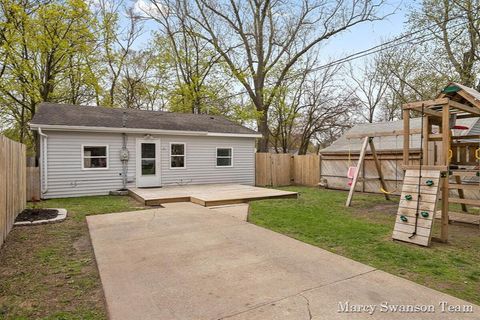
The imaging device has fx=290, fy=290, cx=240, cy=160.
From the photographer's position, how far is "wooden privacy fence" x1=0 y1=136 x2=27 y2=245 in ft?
14.4

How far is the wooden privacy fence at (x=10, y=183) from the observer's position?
4402 mm

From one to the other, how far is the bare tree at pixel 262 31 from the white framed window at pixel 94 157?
10131 millimetres

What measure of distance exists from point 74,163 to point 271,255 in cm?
848

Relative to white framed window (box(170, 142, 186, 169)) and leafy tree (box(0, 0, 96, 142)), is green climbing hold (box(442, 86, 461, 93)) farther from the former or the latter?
leafy tree (box(0, 0, 96, 142))

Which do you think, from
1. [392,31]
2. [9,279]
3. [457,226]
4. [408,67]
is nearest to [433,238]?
[457,226]

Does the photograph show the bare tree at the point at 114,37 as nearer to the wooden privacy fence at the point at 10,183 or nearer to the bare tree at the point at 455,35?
the wooden privacy fence at the point at 10,183

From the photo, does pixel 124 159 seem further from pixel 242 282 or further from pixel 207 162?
pixel 242 282

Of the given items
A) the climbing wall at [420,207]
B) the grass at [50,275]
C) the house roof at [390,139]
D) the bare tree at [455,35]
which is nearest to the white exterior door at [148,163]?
the grass at [50,275]

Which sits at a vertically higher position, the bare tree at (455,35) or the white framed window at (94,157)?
the bare tree at (455,35)

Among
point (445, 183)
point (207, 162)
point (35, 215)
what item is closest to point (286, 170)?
point (207, 162)

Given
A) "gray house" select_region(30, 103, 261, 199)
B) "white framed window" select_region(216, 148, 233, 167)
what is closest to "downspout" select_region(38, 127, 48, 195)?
"gray house" select_region(30, 103, 261, 199)

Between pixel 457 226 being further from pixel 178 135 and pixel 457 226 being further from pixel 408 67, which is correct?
pixel 408 67

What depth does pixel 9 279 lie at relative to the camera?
10.8 feet

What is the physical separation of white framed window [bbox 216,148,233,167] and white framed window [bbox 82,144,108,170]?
14.7 ft
